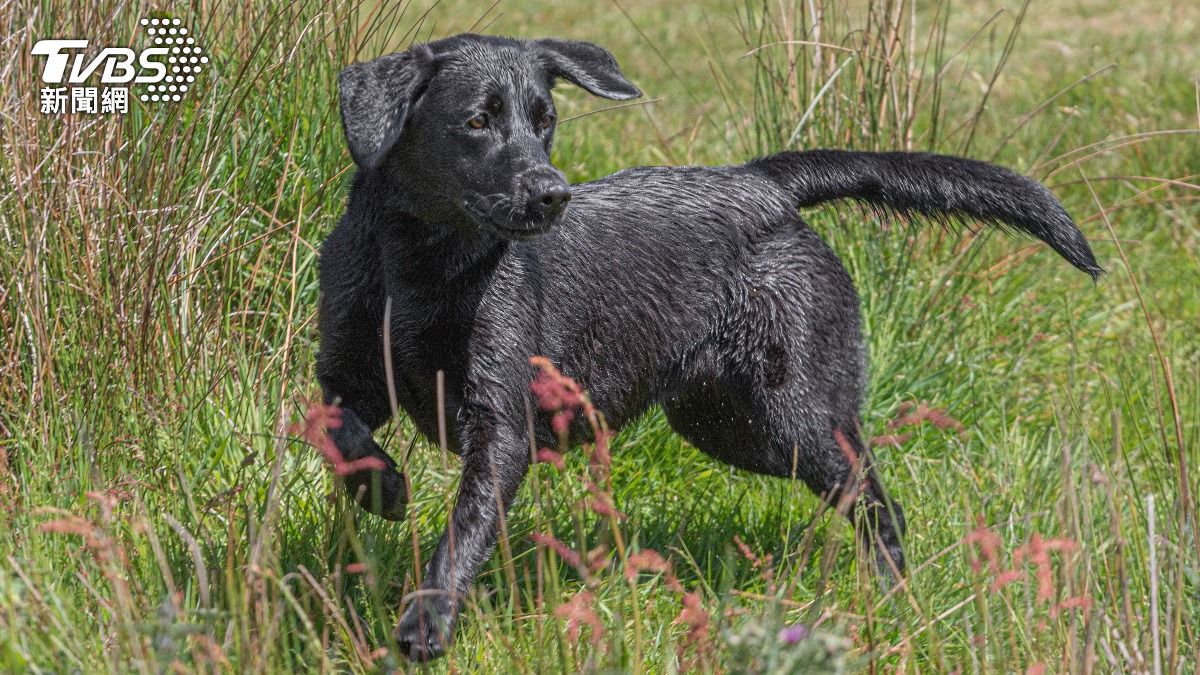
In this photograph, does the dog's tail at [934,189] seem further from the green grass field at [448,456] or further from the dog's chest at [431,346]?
the dog's chest at [431,346]

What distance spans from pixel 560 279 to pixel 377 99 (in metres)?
0.69

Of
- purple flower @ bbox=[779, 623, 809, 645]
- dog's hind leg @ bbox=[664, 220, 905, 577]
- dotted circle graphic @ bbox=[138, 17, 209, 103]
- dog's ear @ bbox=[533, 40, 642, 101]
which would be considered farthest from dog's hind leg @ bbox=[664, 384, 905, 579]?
purple flower @ bbox=[779, 623, 809, 645]

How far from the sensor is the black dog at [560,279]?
316 centimetres

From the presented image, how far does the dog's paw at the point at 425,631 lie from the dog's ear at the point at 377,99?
0.97m

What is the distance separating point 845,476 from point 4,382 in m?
2.24

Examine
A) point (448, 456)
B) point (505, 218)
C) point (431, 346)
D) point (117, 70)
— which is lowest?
point (448, 456)

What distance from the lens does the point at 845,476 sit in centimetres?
396

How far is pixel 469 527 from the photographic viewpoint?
3.11 metres

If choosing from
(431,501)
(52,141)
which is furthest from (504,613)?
(52,141)

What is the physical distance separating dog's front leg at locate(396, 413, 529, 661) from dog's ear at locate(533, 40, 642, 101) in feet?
2.86

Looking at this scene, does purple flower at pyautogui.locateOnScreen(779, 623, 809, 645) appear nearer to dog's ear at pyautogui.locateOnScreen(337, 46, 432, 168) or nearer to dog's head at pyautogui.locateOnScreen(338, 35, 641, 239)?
dog's head at pyautogui.locateOnScreen(338, 35, 641, 239)

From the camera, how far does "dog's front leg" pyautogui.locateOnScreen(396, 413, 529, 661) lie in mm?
2818

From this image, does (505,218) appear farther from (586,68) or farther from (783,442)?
(783,442)

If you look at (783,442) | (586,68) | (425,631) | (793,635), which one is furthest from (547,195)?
(793,635)
